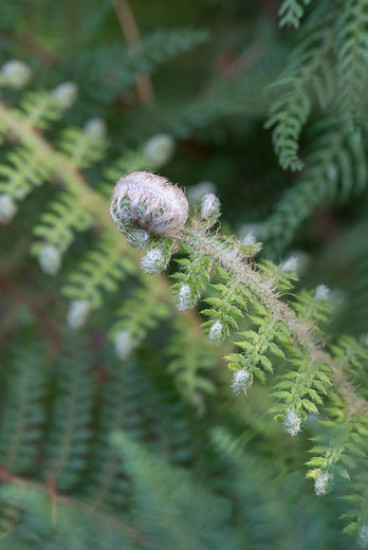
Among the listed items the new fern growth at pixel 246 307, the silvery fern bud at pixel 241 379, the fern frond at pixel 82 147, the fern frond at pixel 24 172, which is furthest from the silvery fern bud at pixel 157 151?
the silvery fern bud at pixel 241 379

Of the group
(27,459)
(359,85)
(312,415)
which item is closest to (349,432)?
(312,415)

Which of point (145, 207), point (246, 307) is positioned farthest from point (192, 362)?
point (145, 207)

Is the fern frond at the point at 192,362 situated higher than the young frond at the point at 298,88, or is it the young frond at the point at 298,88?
the young frond at the point at 298,88

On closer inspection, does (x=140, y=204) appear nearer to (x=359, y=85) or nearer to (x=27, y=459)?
(x=359, y=85)

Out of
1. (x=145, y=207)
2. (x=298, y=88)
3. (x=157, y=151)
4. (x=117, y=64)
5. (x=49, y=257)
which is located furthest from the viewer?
(x=117, y=64)

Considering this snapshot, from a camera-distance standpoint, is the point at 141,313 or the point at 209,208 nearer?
the point at 209,208

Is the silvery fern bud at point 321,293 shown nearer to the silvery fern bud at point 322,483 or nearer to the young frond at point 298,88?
the young frond at point 298,88

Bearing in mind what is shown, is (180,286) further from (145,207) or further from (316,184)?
(316,184)

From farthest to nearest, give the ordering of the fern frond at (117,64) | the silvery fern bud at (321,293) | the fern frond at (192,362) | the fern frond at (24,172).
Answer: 1. the fern frond at (117,64)
2. the fern frond at (192,362)
3. the fern frond at (24,172)
4. the silvery fern bud at (321,293)
